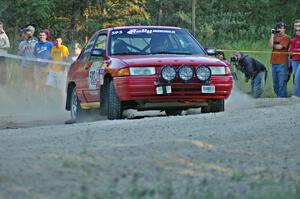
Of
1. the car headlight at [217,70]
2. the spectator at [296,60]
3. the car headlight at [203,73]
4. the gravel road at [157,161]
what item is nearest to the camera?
the gravel road at [157,161]

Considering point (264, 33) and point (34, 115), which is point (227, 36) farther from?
point (34, 115)

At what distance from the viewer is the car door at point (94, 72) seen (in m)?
13.0

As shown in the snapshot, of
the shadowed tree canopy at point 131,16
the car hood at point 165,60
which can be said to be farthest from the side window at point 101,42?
Answer: the shadowed tree canopy at point 131,16

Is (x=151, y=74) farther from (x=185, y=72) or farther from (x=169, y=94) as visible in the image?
(x=185, y=72)

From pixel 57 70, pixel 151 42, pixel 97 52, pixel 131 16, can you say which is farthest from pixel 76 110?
pixel 131 16

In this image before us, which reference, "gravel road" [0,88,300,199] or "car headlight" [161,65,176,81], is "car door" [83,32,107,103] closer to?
"car headlight" [161,65,176,81]

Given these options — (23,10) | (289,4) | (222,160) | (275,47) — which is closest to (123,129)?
(222,160)

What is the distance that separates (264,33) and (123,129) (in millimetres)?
28265

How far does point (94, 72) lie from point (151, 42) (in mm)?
1019

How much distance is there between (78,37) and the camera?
32.4 meters

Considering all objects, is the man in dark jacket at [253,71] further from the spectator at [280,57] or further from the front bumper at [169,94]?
the front bumper at [169,94]

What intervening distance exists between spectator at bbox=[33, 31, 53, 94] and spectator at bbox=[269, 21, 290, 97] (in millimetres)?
5002

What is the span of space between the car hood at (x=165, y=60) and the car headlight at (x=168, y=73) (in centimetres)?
8

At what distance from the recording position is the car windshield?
1306 cm
